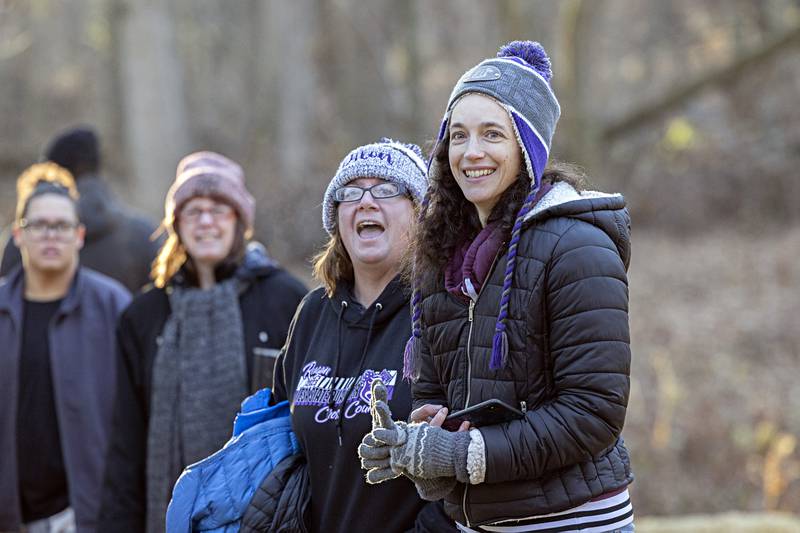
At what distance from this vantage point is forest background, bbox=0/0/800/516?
10.1m

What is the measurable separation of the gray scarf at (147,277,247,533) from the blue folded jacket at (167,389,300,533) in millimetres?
730

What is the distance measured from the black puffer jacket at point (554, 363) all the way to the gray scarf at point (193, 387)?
1.73 metres

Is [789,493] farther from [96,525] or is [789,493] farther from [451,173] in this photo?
[451,173]

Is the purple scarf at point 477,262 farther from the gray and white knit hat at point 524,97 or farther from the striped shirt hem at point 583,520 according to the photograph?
the striped shirt hem at point 583,520

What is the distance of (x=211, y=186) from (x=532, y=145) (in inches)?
81.6

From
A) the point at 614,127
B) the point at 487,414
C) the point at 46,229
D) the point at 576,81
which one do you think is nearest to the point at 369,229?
→ the point at 487,414

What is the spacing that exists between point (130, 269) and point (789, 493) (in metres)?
6.10

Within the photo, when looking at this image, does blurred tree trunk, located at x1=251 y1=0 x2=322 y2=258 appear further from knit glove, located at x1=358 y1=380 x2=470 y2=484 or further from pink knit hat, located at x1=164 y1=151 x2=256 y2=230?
knit glove, located at x1=358 y1=380 x2=470 y2=484

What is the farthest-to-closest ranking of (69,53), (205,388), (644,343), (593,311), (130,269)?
1. (69,53)
2. (644,343)
3. (130,269)
4. (205,388)
5. (593,311)

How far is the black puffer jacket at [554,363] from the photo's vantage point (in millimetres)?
2555

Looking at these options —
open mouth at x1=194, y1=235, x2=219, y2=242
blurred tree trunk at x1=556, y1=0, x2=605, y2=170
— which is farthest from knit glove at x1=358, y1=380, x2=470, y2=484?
blurred tree trunk at x1=556, y1=0, x2=605, y2=170

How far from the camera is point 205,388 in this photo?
4.32 meters

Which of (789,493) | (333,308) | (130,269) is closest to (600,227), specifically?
(333,308)

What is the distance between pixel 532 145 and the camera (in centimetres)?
274
